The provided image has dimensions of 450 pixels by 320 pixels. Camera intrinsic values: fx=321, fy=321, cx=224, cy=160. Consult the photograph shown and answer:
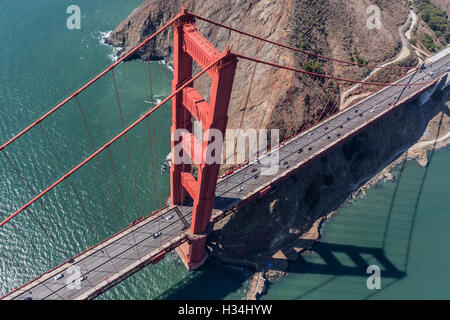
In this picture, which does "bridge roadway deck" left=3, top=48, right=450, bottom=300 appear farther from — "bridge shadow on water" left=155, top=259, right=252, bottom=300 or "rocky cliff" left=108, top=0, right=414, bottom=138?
"bridge shadow on water" left=155, top=259, right=252, bottom=300

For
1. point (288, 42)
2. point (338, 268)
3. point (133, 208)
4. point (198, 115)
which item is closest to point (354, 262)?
point (338, 268)

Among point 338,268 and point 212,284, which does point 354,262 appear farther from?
point 212,284

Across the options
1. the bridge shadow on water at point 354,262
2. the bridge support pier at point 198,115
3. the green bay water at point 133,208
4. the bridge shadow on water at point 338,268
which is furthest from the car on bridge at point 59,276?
the bridge shadow on water at point 354,262

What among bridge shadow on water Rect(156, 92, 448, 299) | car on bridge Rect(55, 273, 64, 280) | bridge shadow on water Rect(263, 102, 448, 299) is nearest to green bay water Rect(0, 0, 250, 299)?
bridge shadow on water Rect(156, 92, 448, 299)

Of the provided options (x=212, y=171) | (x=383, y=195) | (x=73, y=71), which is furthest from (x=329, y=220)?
(x=73, y=71)

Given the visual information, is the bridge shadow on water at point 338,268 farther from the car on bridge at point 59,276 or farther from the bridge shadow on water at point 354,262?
the car on bridge at point 59,276

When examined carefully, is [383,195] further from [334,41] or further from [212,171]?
[212,171]

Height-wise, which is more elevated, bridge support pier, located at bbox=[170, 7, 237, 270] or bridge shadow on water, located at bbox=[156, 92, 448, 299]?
bridge support pier, located at bbox=[170, 7, 237, 270]
